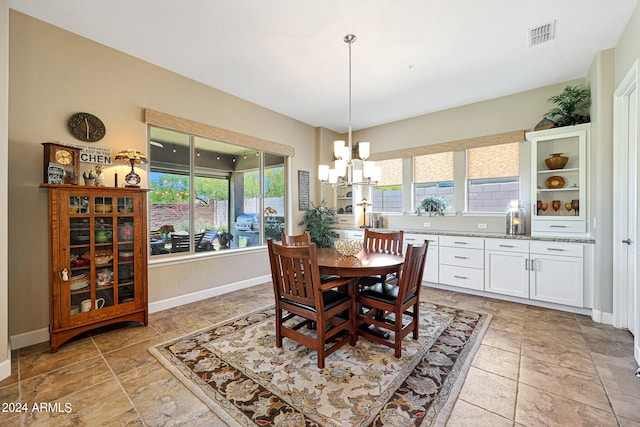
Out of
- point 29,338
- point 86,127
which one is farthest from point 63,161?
point 29,338

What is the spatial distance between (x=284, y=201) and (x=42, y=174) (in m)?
3.14

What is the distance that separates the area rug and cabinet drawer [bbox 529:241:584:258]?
56.6 inches

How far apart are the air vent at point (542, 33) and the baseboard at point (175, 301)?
15.0 feet

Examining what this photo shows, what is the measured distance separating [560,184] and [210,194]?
475cm

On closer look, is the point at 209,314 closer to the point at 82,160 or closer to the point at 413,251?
the point at 82,160

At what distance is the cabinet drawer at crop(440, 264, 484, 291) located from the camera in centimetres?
392

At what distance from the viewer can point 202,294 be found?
3770 mm

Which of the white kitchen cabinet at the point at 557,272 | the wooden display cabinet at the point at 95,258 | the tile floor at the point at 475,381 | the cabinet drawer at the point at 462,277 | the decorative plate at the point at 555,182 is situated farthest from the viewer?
the cabinet drawer at the point at 462,277

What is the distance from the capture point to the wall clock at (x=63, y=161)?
7.95 ft

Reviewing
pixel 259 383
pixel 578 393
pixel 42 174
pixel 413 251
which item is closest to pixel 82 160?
pixel 42 174

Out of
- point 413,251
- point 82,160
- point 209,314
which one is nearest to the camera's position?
point 413,251

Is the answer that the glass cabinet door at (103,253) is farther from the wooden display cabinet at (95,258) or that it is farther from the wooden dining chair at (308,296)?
the wooden dining chair at (308,296)

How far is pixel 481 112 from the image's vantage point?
4.31 meters

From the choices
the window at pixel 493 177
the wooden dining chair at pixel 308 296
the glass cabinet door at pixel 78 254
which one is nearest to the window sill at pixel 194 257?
the glass cabinet door at pixel 78 254
